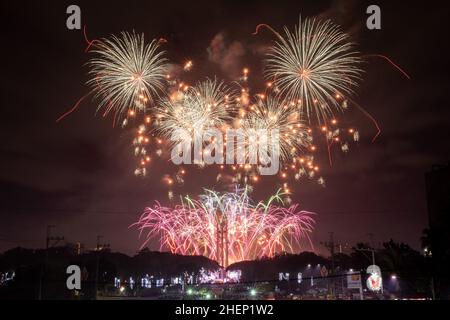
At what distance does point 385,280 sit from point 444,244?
3262cm

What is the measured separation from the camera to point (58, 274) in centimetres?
5262

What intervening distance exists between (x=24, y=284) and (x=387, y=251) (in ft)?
198

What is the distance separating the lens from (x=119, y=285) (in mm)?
89062

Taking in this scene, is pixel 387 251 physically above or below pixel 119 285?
above
